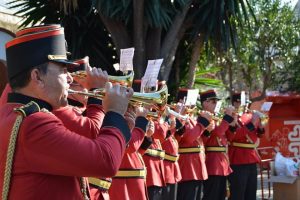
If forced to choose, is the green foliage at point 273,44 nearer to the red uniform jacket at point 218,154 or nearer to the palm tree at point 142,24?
the palm tree at point 142,24

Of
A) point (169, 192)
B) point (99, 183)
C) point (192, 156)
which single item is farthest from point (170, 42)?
point (99, 183)

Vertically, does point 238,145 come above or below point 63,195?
below

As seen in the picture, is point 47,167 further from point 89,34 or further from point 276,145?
point 276,145

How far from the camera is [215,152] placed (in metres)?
7.32

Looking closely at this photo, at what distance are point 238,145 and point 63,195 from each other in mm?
5893

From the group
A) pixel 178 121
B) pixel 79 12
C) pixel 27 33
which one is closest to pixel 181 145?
pixel 178 121

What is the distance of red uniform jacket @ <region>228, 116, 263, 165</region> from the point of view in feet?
25.6

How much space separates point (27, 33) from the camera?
2334 mm

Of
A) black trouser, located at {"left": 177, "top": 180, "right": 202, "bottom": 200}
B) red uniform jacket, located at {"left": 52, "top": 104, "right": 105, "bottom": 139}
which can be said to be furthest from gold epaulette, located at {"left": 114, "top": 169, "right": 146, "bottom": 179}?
black trouser, located at {"left": 177, "top": 180, "right": 202, "bottom": 200}

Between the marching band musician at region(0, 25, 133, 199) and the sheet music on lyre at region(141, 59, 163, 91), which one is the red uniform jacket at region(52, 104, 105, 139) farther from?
the sheet music on lyre at region(141, 59, 163, 91)

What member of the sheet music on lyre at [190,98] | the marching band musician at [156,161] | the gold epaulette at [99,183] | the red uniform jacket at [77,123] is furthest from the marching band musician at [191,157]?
the red uniform jacket at [77,123]

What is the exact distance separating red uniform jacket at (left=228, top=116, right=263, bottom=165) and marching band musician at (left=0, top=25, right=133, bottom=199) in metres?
5.69

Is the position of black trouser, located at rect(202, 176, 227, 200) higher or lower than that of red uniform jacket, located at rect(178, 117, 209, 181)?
lower

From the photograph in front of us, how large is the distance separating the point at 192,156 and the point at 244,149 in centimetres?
137
